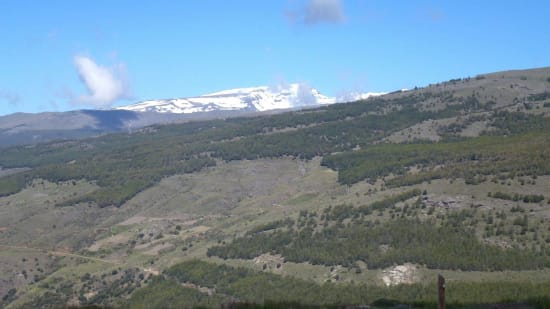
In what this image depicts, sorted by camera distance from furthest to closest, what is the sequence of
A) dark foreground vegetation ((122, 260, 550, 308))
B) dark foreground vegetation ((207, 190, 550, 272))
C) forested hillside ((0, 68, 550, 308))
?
dark foreground vegetation ((207, 190, 550, 272))
forested hillside ((0, 68, 550, 308))
dark foreground vegetation ((122, 260, 550, 308))

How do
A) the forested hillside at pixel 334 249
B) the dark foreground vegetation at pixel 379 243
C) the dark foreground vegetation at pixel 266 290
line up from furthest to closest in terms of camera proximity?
the dark foreground vegetation at pixel 379 243, the forested hillside at pixel 334 249, the dark foreground vegetation at pixel 266 290

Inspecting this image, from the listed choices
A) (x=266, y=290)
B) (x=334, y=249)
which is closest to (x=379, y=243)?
(x=334, y=249)

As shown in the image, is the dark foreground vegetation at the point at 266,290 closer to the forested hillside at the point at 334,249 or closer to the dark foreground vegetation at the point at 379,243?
the forested hillside at the point at 334,249

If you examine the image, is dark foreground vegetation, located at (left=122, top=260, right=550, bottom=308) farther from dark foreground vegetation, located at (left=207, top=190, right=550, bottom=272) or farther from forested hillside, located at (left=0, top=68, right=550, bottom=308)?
dark foreground vegetation, located at (left=207, top=190, right=550, bottom=272)

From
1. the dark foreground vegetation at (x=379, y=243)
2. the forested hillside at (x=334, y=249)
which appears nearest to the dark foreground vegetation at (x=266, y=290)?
the forested hillside at (x=334, y=249)

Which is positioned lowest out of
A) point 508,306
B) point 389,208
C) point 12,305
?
point 12,305

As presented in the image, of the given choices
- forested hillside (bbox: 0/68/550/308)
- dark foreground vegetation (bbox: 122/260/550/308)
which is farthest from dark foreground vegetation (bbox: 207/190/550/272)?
dark foreground vegetation (bbox: 122/260/550/308)

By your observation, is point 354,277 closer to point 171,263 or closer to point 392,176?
point 171,263

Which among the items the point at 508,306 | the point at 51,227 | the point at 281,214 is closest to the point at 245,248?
the point at 281,214

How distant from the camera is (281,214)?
172750 millimetres

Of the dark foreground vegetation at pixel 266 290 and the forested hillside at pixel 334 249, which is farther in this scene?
the forested hillside at pixel 334 249

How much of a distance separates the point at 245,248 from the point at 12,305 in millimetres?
45132

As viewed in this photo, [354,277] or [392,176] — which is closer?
[354,277]

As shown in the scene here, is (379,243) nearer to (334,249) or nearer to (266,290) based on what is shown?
(334,249)
